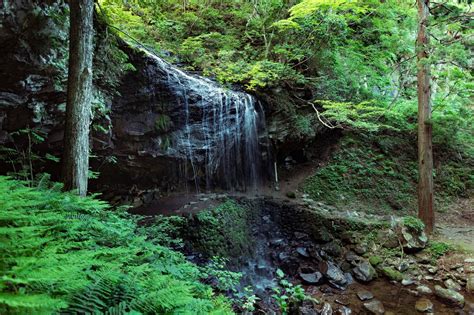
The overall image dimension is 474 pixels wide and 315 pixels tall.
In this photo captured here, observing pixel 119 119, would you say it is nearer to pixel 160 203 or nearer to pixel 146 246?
pixel 160 203

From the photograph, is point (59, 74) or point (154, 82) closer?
point (59, 74)

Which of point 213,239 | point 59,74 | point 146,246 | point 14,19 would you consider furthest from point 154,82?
point 146,246

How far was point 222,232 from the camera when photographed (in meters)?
7.05

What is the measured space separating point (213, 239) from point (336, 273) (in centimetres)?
294

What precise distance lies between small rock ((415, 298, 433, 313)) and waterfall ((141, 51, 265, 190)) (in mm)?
5789

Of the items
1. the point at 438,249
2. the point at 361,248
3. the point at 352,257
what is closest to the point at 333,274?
the point at 352,257

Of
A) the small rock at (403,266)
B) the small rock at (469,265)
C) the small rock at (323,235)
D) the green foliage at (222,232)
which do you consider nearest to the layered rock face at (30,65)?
the green foliage at (222,232)

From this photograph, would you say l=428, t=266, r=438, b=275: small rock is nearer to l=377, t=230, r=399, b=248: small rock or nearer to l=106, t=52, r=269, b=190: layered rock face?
l=377, t=230, r=399, b=248: small rock

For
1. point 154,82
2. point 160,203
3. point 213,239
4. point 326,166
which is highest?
point 154,82

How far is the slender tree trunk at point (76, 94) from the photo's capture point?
4.22 m

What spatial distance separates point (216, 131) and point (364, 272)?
5529 millimetres

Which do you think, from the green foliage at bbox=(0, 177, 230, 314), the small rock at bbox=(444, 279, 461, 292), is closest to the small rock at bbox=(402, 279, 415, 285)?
the small rock at bbox=(444, 279, 461, 292)

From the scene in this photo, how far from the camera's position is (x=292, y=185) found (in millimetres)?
10758

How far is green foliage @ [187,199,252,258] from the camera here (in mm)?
6598
